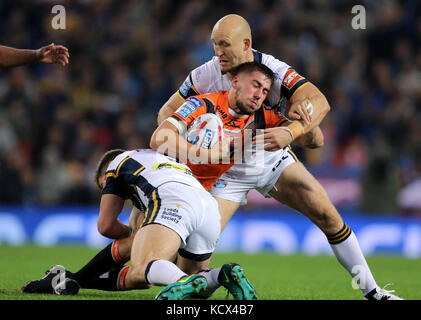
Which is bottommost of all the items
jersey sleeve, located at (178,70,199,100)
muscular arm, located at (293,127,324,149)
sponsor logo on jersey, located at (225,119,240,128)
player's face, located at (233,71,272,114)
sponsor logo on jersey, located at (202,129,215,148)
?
sponsor logo on jersey, located at (202,129,215,148)

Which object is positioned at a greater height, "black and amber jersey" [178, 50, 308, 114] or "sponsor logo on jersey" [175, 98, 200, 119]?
"black and amber jersey" [178, 50, 308, 114]

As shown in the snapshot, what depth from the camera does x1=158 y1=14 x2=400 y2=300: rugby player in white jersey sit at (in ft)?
17.3

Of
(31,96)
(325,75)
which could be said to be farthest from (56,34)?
(325,75)

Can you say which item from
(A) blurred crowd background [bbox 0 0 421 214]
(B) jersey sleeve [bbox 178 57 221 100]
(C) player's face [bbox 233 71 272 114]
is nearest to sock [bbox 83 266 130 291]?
(C) player's face [bbox 233 71 272 114]

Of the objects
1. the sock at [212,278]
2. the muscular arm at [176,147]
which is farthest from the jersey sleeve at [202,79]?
the sock at [212,278]

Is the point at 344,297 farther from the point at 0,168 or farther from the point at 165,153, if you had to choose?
the point at 0,168

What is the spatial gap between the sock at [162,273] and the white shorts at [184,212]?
26 cm

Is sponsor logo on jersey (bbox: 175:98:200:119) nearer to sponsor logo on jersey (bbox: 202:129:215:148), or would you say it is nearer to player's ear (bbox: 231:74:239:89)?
sponsor logo on jersey (bbox: 202:129:215:148)

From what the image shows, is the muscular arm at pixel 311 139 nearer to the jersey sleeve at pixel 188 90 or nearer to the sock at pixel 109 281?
the jersey sleeve at pixel 188 90

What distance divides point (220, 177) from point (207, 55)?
7.70 meters

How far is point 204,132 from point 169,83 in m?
8.00

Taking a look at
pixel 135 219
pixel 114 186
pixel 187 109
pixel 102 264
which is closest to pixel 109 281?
pixel 102 264

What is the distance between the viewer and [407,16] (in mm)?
13367

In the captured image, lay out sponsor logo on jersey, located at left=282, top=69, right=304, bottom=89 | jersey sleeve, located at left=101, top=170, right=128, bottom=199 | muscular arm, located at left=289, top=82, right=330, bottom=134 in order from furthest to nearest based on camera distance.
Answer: sponsor logo on jersey, located at left=282, top=69, right=304, bottom=89 → muscular arm, located at left=289, top=82, right=330, bottom=134 → jersey sleeve, located at left=101, top=170, right=128, bottom=199
